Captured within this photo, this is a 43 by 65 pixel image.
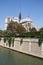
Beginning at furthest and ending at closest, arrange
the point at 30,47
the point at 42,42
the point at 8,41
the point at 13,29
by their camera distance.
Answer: the point at 13,29
the point at 8,41
the point at 30,47
the point at 42,42

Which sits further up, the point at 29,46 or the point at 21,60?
the point at 29,46

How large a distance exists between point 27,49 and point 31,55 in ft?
6.87

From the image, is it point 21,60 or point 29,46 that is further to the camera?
point 29,46

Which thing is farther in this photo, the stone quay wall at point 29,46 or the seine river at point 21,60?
the stone quay wall at point 29,46

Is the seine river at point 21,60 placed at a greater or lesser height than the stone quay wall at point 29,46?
lesser

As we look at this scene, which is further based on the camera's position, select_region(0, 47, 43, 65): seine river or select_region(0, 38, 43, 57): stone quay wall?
select_region(0, 38, 43, 57): stone quay wall

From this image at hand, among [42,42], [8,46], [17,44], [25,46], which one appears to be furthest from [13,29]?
[42,42]

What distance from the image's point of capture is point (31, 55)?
24.9 metres

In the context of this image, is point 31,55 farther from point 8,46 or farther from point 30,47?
point 8,46

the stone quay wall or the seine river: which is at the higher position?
the stone quay wall

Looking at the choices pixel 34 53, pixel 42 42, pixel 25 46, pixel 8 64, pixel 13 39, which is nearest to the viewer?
pixel 8 64

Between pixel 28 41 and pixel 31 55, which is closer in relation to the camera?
pixel 31 55

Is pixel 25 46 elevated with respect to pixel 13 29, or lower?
lower

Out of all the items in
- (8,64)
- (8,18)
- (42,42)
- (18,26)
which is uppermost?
(8,18)
